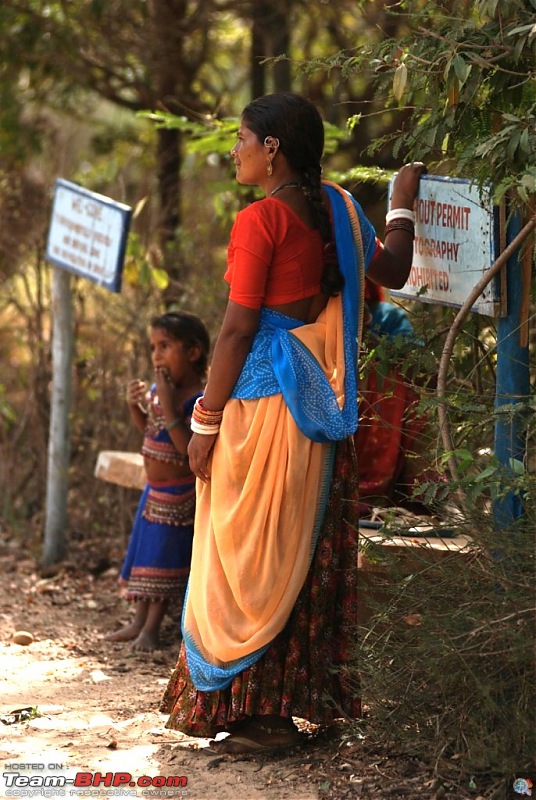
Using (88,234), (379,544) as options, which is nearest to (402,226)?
(379,544)

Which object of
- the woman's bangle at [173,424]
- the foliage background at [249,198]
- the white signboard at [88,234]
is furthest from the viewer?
the white signboard at [88,234]

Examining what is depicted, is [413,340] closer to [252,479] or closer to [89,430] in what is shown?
[252,479]

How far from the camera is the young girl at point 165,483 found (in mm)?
4750

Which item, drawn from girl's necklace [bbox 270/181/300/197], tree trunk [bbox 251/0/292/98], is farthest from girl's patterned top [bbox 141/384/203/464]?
tree trunk [bbox 251/0/292/98]

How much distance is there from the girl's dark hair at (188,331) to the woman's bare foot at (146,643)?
1.16m

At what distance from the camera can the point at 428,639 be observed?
9.58 ft

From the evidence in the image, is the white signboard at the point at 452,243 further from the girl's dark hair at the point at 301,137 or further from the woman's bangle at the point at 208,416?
the woman's bangle at the point at 208,416

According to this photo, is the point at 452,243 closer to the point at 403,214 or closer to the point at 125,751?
the point at 403,214

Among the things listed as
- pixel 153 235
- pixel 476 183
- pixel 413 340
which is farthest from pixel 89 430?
pixel 476 183

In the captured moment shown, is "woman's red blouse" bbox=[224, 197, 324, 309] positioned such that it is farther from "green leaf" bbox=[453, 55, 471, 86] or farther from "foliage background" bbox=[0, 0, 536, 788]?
"green leaf" bbox=[453, 55, 471, 86]

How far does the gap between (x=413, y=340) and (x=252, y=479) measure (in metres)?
0.77

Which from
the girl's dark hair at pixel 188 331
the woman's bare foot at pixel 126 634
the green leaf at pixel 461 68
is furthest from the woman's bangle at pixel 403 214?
the woman's bare foot at pixel 126 634

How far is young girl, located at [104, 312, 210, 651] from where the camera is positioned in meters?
4.75

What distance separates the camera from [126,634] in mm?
4934
